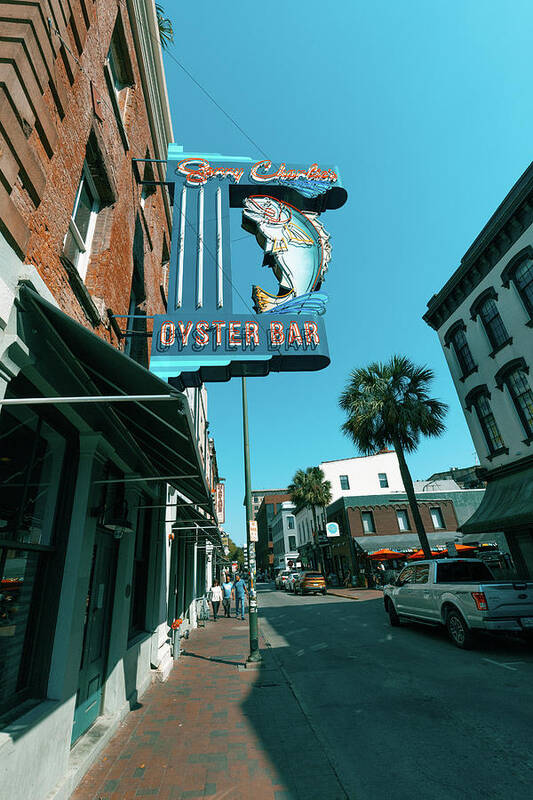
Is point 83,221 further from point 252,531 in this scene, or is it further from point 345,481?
point 345,481

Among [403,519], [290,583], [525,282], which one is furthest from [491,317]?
[290,583]

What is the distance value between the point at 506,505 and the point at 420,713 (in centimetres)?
1096

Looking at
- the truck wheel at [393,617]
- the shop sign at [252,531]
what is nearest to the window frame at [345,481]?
the truck wheel at [393,617]

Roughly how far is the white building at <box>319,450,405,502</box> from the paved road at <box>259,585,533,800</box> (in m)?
35.9

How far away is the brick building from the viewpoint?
10.5 ft

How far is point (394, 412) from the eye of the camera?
19.7 metres

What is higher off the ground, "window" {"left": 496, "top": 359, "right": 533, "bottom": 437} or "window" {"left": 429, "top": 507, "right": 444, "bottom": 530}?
"window" {"left": 496, "top": 359, "right": 533, "bottom": 437}

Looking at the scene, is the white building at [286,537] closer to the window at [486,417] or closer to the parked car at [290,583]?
the parked car at [290,583]

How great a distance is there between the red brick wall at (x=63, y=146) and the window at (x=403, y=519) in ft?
118

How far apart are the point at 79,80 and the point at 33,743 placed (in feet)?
22.8

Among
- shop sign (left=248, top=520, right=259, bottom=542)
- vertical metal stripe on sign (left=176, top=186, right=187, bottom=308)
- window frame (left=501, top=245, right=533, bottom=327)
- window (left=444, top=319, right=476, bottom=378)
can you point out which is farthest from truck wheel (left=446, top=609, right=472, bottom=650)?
window (left=444, top=319, right=476, bottom=378)

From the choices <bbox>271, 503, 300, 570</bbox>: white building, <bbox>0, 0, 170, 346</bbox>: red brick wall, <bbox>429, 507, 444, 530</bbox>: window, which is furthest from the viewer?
<bbox>271, 503, 300, 570</bbox>: white building

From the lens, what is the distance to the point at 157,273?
11.2 meters

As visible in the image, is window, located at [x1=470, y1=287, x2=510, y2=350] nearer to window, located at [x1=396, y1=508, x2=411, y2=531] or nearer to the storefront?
the storefront
